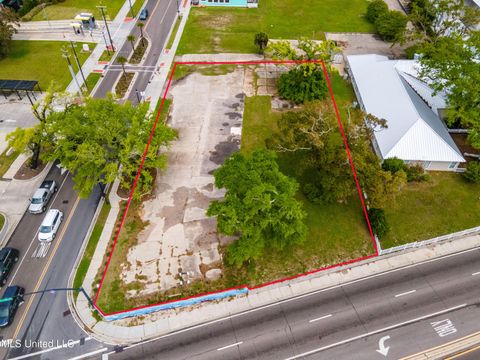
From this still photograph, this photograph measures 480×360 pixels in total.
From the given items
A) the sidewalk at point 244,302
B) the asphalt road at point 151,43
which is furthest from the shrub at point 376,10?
the sidewalk at point 244,302

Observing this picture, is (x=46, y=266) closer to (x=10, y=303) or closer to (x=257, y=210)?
(x=10, y=303)

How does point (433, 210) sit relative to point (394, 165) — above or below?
below

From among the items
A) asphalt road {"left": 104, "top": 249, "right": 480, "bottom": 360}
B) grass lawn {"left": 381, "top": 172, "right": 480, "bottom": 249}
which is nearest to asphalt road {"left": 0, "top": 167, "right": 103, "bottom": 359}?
asphalt road {"left": 104, "top": 249, "right": 480, "bottom": 360}

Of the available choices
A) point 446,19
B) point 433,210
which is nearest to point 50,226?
point 433,210

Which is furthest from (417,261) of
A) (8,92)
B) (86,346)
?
(8,92)

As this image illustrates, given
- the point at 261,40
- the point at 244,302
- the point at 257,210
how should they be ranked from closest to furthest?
the point at 257,210
the point at 244,302
the point at 261,40

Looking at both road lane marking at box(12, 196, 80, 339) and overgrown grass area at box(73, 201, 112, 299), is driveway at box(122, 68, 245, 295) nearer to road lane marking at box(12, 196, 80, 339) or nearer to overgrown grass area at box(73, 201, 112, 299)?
overgrown grass area at box(73, 201, 112, 299)

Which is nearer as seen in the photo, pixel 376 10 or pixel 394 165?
pixel 394 165
